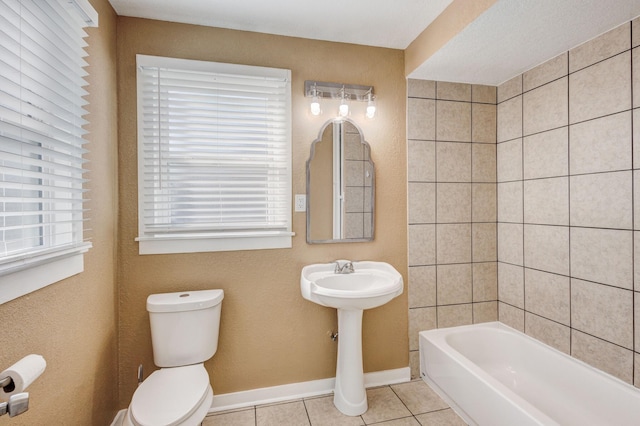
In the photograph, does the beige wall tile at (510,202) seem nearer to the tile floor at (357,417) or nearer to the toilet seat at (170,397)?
the tile floor at (357,417)

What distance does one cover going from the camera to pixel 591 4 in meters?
1.38

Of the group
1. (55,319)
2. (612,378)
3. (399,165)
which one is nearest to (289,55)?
(399,165)

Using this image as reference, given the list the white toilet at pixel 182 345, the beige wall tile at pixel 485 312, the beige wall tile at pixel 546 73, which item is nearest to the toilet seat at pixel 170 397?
the white toilet at pixel 182 345

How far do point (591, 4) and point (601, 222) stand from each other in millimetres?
1067

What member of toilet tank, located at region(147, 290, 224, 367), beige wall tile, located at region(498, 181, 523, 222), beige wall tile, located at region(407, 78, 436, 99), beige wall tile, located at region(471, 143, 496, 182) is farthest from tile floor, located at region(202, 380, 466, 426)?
beige wall tile, located at region(407, 78, 436, 99)

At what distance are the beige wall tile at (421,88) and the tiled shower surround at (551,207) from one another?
0.03ft

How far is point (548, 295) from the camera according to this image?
196 cm

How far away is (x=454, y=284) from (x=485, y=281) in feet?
0.90

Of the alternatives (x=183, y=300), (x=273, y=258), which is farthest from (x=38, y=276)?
(x=273, y=258)

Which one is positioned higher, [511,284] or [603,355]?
[511,284]

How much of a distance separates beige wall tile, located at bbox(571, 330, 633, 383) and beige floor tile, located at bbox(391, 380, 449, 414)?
33.0 inches

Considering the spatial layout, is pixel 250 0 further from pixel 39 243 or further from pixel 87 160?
pixel 39 243

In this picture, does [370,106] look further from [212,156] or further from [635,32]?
[635,32]

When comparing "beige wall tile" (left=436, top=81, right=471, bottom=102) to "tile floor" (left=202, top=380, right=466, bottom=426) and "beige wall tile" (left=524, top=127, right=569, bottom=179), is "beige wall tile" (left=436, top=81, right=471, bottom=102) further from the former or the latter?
"tile floor" (left=202, top=380, right=466, bottom=426)
